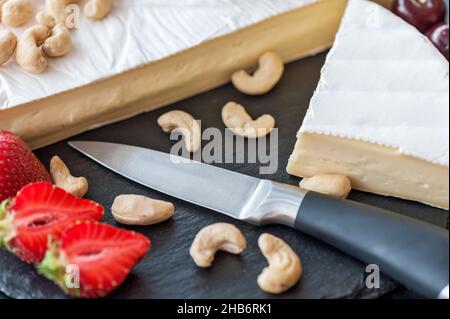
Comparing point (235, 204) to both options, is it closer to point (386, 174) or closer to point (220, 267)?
point (220, 267)

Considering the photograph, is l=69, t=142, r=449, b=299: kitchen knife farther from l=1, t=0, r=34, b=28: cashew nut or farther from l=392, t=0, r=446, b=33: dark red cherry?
l=392, t=0, r=446, b=33: dark red cherry

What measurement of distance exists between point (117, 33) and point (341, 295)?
33.7 inches

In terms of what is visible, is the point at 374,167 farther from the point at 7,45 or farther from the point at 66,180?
the point at 7,45

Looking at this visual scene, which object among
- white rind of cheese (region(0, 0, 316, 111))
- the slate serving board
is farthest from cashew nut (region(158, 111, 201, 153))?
white rind of cheese (region(0, 0, 316, 111))

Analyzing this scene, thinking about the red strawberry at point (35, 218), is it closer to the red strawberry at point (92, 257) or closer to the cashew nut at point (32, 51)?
the red strawberry at point (92, 257)

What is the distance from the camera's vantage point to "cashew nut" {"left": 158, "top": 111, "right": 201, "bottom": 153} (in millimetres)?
1712

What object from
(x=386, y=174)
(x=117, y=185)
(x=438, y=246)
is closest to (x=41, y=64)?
(x=117, y=185)

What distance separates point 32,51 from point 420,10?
103 cm

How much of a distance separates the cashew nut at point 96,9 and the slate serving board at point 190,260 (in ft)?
0.94

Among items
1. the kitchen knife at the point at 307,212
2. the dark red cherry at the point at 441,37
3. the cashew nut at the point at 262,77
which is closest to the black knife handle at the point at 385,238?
the kitchen knife at the point at 307,212

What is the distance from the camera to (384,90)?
4.98ft

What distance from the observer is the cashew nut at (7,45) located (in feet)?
5.50

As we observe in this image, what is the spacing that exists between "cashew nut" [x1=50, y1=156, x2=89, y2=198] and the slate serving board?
4 cm

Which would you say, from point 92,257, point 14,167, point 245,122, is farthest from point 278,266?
point 14,167
